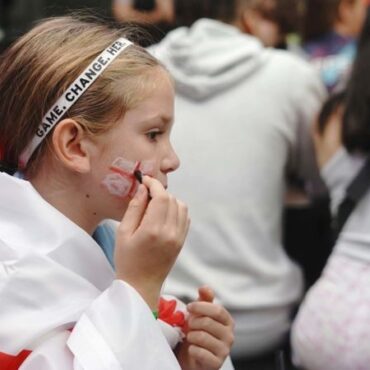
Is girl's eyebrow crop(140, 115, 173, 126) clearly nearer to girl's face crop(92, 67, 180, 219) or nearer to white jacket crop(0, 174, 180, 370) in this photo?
girl's face crop(92, 67, 180, 219)

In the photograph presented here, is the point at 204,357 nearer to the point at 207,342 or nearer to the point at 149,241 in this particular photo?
the point at 207,342

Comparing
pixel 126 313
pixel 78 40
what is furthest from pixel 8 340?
pixel 78 40

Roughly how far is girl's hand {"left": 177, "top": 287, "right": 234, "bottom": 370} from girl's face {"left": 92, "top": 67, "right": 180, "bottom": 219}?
255 mm

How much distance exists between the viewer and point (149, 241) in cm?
175

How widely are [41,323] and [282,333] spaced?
176cm

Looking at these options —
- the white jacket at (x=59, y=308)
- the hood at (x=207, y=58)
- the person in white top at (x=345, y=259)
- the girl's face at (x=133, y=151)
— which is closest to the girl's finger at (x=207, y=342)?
the white jacket at (x=59, y=308)

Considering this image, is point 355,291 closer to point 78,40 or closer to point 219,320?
point 219,320

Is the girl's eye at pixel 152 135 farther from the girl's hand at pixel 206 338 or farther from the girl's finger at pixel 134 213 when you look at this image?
the girl's hand at pixel 206 338

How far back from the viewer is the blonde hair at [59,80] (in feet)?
6.10

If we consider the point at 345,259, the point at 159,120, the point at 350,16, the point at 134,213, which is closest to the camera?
the point at 134,213

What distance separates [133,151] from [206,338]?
1.32 ft

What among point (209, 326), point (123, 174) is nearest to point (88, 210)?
point (123, 174)

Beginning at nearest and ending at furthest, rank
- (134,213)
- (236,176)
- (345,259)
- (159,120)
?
(134,213)
(159,120)
(345,259)
(236,176)

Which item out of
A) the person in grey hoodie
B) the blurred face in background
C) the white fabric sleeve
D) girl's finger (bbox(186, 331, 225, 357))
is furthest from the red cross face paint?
the blurred face in background
